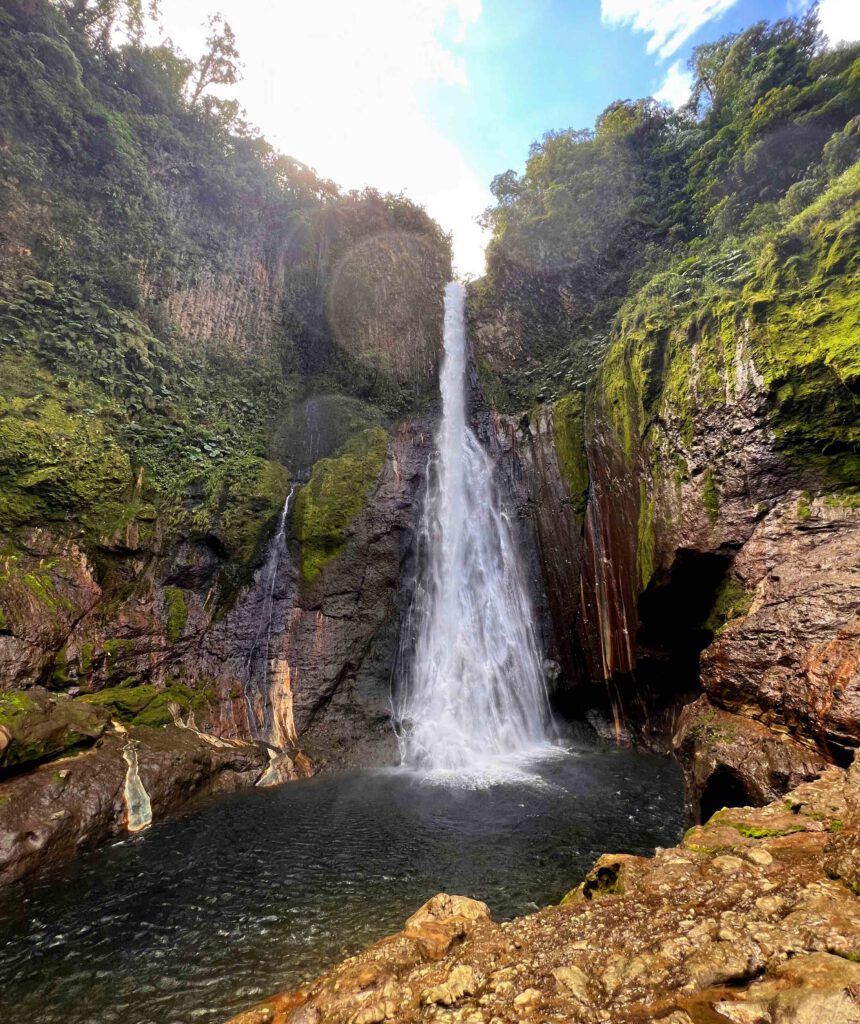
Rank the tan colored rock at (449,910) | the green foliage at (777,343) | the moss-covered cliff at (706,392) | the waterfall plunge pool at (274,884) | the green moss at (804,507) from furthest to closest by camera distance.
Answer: the green foliage at (777,343), the green moss at (804,507), the moss-covered cliff at (706,392), the waterfall plunge pool at (274,884), the tan colored rock at (449,910)

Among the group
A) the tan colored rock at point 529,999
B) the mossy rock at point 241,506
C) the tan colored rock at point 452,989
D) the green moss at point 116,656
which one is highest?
the mossy rock at point 241,506

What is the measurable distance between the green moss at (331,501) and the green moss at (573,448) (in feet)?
18.5

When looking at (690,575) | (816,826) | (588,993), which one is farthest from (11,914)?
(690,575)

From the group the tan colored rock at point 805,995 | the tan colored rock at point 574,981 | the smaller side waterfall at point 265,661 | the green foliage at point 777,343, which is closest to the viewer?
the tan colored rock at point 805,995

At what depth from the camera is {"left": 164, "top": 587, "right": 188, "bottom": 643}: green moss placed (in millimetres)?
11102

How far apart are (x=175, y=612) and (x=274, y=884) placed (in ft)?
25.1

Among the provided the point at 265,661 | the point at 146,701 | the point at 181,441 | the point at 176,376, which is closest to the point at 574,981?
the point at 146,701

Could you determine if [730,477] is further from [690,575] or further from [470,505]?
[470,505]

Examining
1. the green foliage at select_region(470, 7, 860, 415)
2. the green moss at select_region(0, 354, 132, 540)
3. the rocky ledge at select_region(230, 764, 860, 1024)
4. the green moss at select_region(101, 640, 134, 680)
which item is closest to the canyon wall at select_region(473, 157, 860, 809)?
the green foliage at select_region(470, 7, 860, 415)

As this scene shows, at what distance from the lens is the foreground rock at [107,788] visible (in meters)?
5.92

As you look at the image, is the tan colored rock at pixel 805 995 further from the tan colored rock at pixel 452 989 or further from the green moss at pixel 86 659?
the green moss at pixel 86 659

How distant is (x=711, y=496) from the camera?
8727mm

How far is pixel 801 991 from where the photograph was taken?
1.60 metres

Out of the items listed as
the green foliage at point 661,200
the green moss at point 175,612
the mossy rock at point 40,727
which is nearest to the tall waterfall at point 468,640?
the green foliage at point 661,200
